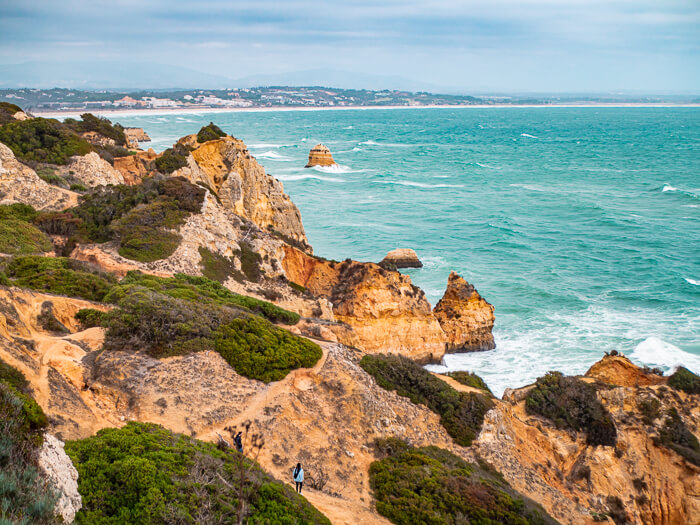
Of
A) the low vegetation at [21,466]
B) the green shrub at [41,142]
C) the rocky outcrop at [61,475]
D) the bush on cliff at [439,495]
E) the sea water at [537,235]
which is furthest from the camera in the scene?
the green shrub at [41,142]

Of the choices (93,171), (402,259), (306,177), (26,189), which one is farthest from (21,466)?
(306,177)

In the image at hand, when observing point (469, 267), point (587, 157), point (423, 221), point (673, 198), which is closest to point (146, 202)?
point (469, 267)

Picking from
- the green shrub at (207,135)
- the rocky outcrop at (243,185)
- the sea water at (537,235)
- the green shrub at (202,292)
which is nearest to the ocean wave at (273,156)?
the sea water at (537,235)

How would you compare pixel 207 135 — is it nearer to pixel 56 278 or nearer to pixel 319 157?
pixel 56 278

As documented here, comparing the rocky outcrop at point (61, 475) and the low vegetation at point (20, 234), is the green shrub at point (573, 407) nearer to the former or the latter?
the rocky outcrop at point (61, 475)

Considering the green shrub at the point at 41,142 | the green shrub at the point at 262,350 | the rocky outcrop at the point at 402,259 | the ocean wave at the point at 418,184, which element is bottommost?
the rocky outcrop at the point at 402,259

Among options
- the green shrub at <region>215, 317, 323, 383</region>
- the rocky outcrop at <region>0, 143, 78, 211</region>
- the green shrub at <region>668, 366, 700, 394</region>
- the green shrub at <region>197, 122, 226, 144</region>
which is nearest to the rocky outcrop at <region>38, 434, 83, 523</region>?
the green shrub at <region>215, 317, 323, 383</region>
